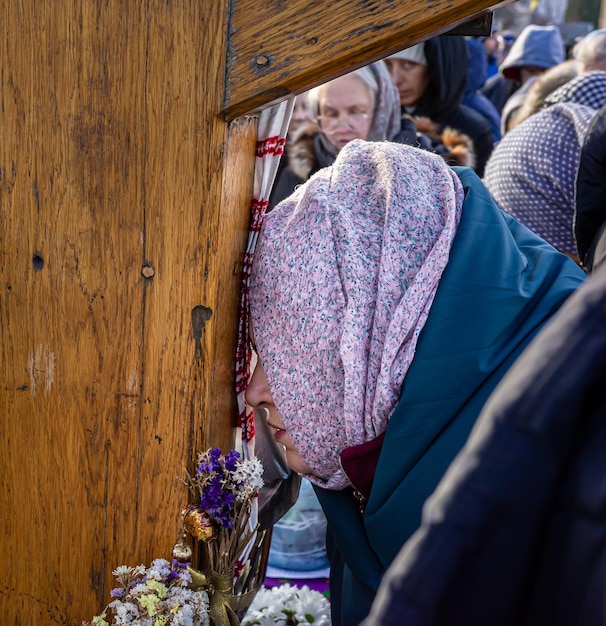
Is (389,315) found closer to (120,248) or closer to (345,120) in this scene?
(120,248)

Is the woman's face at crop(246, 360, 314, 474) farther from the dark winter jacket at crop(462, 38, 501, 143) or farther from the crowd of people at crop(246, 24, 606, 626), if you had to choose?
the dark winter jacket at crop(462, 38, 501, 143)

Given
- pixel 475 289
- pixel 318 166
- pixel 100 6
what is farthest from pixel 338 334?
pixel 318 166

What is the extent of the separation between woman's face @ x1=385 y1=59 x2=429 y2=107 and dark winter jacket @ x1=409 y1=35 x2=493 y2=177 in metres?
0.04

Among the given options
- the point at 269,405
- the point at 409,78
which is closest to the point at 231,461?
the point at 269,405

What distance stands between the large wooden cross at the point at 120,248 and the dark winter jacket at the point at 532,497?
0.81 m

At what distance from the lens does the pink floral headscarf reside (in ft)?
4.16

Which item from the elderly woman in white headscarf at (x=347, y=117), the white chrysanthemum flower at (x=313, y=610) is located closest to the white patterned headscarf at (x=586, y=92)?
the elderly woman in white headscarf at (x=347, y=117)

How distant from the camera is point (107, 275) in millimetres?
1375

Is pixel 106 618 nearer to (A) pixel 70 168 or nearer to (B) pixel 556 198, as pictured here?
(A) pixel 70 168

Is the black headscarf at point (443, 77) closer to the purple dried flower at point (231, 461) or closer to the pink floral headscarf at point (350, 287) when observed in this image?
the pink floral headscarf at point (350, 287)

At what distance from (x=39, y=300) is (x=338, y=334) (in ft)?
1.95

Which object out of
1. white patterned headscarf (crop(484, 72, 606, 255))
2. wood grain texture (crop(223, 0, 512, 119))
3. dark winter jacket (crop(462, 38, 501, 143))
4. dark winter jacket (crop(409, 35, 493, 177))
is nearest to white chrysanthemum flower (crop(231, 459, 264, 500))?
wood grain texture (crop(223, 0, 512, 119))

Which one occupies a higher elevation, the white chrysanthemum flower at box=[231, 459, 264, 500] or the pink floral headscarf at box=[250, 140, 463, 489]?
the pink floral headscarf at box=[250, 140, 463, 489]

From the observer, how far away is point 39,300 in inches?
56.1
